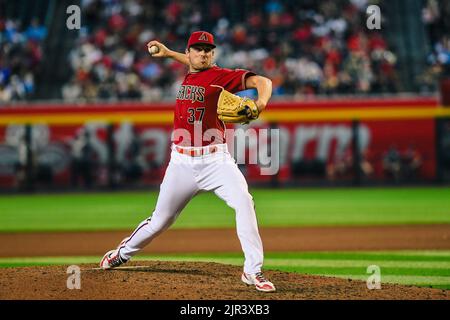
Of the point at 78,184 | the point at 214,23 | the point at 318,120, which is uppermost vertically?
the point at 214,23

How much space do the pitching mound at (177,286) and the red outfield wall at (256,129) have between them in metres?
13.1

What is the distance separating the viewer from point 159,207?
6.73m

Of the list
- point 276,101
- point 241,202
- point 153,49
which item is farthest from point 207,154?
point 276,101

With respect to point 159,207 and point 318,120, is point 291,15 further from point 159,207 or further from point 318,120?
point 159,207

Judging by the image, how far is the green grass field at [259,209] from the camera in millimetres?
13469

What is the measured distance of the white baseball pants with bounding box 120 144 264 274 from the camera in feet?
20.9

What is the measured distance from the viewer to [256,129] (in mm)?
20344

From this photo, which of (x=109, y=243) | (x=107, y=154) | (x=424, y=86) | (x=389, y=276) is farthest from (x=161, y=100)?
(x=389, y=276)

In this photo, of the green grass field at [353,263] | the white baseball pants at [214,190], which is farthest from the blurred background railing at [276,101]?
the white baseball pants at [214,190]

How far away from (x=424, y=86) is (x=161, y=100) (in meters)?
6.83

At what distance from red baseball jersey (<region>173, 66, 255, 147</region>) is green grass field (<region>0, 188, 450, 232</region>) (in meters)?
6.45

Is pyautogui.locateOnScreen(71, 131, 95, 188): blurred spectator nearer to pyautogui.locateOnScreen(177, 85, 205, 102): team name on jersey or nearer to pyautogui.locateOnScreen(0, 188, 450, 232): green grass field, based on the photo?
pyautogui.locateOnScreen(0, 188, 450, 232): green grass field

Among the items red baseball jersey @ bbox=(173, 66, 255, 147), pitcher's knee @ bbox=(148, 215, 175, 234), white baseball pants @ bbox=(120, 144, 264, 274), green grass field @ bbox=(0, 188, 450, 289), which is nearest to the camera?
white baseball pants @ bbox=(120, 144, 264, 274)

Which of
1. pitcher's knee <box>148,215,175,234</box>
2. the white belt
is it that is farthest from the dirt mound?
the white belt
